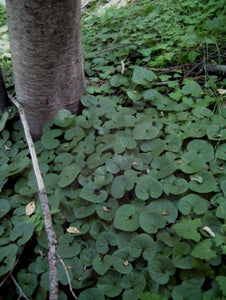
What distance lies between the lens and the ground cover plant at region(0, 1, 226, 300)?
1.15 metres

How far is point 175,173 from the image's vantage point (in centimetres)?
143

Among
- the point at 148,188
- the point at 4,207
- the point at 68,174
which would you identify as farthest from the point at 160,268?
the point at 4,207

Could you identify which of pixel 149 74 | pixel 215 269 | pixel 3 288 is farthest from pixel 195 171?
pixel 3 288

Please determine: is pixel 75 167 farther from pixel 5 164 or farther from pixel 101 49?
pixel 101 49

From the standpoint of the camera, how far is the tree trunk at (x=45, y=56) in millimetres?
1440

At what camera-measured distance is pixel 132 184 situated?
138 cm

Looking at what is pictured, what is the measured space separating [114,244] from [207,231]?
1.33 ft

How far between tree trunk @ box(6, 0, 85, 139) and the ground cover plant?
0.37ft

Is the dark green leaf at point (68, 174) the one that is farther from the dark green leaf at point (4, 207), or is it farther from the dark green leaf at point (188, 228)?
the dark green leaf at point (188, 228)

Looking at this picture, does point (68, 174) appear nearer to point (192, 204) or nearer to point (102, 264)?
point (102, 264)

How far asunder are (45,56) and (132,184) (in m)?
0.86

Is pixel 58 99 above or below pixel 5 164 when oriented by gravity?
above

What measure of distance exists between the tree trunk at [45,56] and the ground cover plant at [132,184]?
0.11 meters

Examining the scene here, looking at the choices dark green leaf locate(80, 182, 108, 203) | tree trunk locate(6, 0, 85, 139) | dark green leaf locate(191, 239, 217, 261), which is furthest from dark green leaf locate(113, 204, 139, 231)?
tree trunk locate(6, 0, 85, 139)
